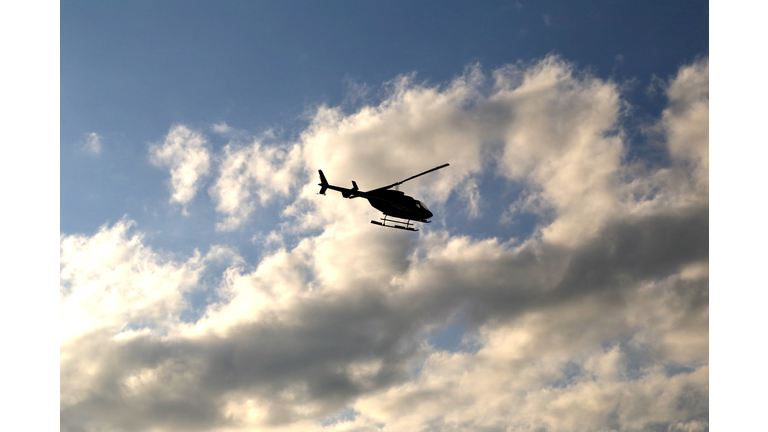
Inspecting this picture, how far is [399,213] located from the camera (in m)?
93.4

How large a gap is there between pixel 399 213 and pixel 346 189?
930cm

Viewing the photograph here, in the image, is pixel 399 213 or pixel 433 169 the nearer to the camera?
pixel 433 169

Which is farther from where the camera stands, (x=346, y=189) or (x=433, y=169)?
(x=346, y=189)

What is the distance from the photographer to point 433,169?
85562 mm

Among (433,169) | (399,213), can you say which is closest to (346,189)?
(399,213)

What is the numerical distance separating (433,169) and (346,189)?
49.8ft

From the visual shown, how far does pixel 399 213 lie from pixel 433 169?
1119cm

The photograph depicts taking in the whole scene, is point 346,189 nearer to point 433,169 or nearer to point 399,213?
point 399,213

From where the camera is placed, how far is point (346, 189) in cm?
9256
